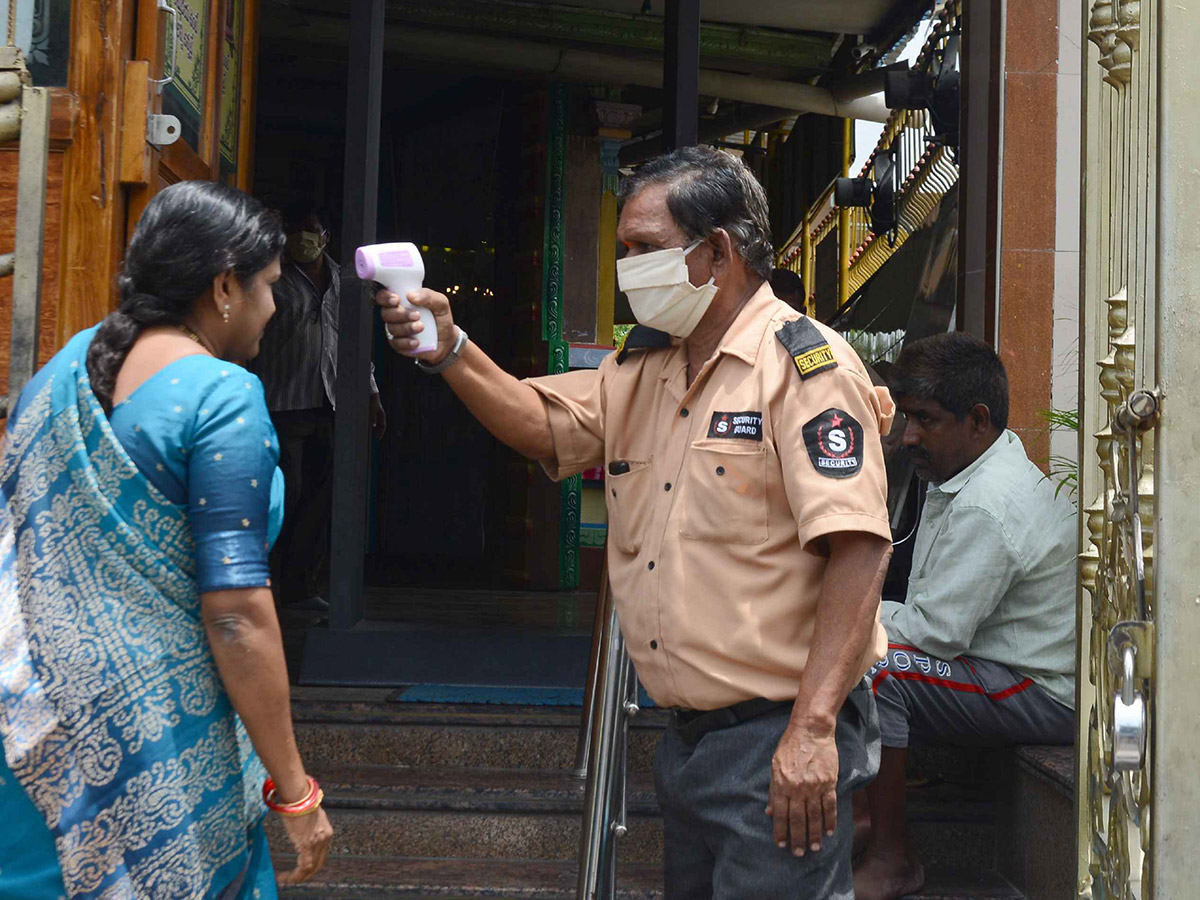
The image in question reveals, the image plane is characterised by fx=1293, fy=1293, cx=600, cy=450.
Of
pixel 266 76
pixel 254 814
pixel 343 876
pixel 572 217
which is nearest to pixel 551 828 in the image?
pixel 343 876

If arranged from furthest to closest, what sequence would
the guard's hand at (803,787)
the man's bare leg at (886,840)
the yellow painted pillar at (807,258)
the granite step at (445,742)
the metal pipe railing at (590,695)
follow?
the yellow painted pillar at (807,258) < the granite step at (445,742) < the metal pipe railing at (590,695) < the man's bare leg at (886,840) < the guard's hand at (803,787)

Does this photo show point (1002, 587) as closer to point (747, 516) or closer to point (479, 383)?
point (747, 516)

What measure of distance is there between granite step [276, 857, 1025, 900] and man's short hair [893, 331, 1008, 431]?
1.26 meters

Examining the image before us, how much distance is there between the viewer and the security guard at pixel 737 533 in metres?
A: 2.05

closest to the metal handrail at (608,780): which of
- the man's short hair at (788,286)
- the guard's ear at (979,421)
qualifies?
the guard's ear at (979,421)

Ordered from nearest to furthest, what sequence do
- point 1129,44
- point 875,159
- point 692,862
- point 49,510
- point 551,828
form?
point 49,510
point 1129,44
point 692,862
point 551,828
point 875,159

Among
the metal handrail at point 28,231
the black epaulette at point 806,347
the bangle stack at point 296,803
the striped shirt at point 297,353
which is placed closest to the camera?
the bangle stack at point 296,803

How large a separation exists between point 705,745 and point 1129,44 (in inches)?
52.5

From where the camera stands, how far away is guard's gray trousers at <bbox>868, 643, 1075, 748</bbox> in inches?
128

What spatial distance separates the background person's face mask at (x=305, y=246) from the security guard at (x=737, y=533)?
417cm

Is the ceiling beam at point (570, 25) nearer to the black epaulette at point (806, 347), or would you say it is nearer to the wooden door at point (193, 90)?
the wooden door at point (193, 90)

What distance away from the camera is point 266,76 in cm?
849

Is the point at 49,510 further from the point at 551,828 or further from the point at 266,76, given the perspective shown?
the point at 266,76

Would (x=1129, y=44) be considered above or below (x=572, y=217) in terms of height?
below
